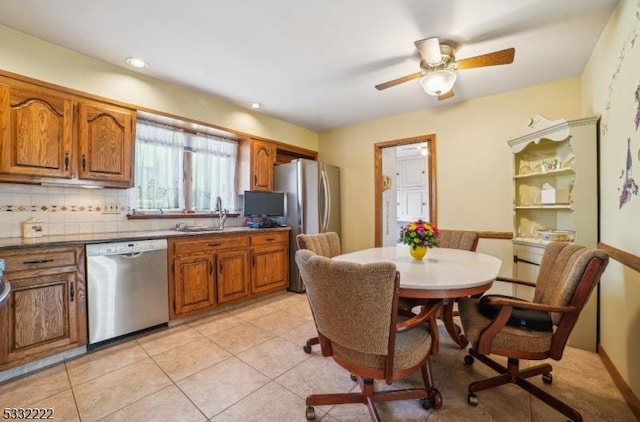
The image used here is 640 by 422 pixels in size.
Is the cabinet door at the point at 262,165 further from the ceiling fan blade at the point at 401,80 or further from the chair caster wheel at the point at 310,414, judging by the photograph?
the chair caster wheel at the point at 310,414

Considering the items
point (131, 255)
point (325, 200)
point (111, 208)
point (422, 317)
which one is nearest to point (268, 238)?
point (325, 200)

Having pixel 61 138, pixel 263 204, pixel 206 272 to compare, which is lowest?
pixel 206 272

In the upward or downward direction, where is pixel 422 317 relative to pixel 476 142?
downward

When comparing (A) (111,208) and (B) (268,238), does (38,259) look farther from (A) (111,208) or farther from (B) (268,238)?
(B) (268,238)

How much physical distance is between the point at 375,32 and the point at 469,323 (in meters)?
2.16

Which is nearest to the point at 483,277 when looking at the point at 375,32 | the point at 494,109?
the point at 375,32

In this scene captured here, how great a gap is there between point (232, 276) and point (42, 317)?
1.52 meters

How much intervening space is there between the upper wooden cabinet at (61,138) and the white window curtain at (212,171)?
84cm

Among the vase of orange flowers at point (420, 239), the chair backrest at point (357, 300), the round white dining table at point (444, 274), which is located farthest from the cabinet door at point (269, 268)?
the chair backrest at point (357, 300)

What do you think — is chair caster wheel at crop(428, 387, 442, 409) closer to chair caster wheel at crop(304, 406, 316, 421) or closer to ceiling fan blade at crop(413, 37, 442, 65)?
chair caster wheel at crop(304, 406, 316, 421)

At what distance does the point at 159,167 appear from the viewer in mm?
3098

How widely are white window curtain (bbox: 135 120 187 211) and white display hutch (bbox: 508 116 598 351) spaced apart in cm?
378

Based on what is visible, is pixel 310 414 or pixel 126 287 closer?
pixel 310 414

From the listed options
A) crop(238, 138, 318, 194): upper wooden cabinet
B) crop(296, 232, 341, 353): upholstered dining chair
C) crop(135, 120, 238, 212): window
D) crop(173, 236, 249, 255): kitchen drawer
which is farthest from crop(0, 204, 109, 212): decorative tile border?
crop(296, 232, 341, 353): upholstered dining chair
